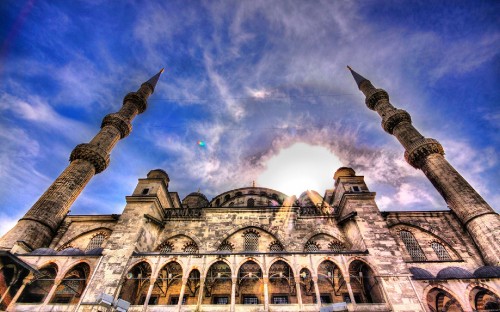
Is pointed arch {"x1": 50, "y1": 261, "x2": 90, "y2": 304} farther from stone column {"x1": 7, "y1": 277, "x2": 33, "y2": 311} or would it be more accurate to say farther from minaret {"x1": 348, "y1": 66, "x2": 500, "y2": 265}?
minaret {"x1": 348, "y1": 66, "x2": 500, "y2": 265}

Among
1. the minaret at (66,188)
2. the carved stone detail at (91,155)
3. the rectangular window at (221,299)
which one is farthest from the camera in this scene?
the carved stone detail at (91,155)

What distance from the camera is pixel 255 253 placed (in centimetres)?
1142

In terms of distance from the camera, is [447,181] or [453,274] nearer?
[453,274]

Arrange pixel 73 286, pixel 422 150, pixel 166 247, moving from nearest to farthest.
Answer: pixel 73 286, pixel 166 247, pixel 422 150

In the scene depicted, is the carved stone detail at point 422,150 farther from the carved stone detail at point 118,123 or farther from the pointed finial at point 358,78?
the carved stone detail at point 118,123

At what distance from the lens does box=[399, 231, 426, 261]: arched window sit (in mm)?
13898

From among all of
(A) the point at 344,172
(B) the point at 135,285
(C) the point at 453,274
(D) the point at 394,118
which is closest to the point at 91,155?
(B) the point at 135,285

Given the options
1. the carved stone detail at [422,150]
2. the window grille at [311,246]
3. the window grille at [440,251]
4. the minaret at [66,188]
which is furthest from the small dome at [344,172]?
the minaret at [66,188]

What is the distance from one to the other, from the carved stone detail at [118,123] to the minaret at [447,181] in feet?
75.9

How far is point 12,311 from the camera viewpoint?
1012cm

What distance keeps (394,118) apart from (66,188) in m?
25.5

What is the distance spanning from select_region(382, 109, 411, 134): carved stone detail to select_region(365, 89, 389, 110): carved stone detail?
9.61 ft

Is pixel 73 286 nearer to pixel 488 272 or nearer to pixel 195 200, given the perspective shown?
pixel 195 200

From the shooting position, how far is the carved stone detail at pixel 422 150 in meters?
17.8
